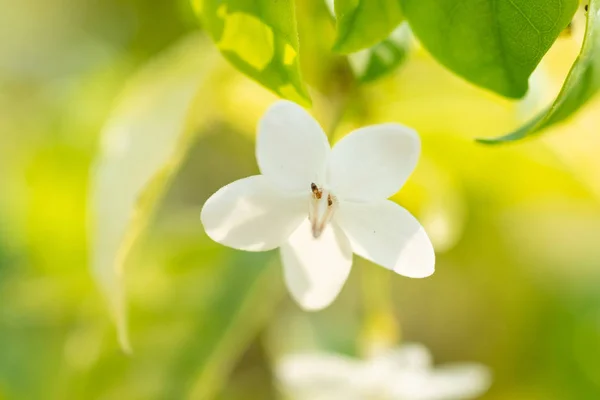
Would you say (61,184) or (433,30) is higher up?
(433,30)

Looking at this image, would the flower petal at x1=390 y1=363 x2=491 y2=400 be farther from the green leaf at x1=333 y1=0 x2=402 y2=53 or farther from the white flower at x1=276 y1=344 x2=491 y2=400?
the green leaf at x1=333 y1=0 x2=402 y2=53

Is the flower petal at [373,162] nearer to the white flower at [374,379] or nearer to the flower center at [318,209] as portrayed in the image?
the flower center at [318,209]

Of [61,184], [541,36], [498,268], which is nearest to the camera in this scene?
[541,36]

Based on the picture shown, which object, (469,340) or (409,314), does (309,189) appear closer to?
(469,340)

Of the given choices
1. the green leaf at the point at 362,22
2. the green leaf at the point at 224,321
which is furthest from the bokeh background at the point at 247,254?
the green leaf at the point at 362,22

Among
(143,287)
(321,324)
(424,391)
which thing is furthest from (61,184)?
(424,391)

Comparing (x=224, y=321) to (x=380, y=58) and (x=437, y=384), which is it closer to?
(x=437, y=384)

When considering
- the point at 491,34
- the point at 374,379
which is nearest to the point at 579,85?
the point at 491,34
